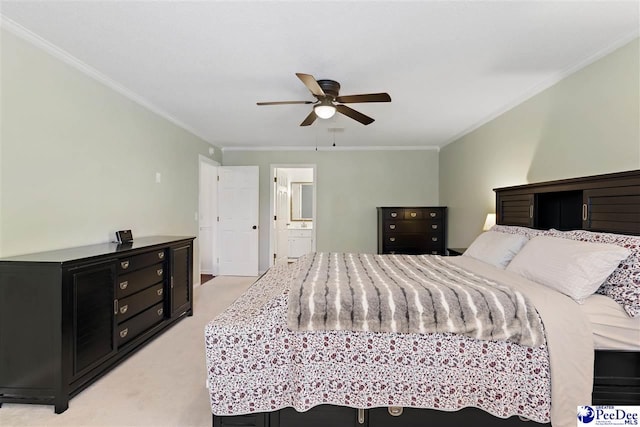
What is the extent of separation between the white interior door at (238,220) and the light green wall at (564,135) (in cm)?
371

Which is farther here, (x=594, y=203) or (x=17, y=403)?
(x=594, y=203)

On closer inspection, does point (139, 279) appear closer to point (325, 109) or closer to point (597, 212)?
point (325, 109)

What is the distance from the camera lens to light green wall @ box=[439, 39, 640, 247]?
2.18 metres

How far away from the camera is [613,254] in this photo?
1.82m

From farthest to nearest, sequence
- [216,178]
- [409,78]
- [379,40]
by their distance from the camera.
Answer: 1. [216,178]
2. [409,78]
3. [379,40]

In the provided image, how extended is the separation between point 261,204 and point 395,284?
4569 millimetres

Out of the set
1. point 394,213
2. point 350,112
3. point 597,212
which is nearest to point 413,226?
point 394,213

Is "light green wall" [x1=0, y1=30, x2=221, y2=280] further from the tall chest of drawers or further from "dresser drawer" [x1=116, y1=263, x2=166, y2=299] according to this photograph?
the tall chest of drawers

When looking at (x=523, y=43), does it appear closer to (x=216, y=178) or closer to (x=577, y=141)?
(x=577, y=141)

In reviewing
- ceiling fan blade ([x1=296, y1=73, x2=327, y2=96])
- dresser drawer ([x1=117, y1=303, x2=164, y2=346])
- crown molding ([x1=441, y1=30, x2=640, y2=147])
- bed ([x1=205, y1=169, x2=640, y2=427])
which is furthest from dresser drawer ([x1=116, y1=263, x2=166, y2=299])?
crown molding ([x1=441, y1=30, x2=640, y2=147])

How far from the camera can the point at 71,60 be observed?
2.59m

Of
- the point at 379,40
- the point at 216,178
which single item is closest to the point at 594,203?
the point at 379,40

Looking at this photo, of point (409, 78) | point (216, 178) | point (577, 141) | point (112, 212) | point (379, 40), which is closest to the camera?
point (379, 40)

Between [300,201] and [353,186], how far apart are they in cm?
227
